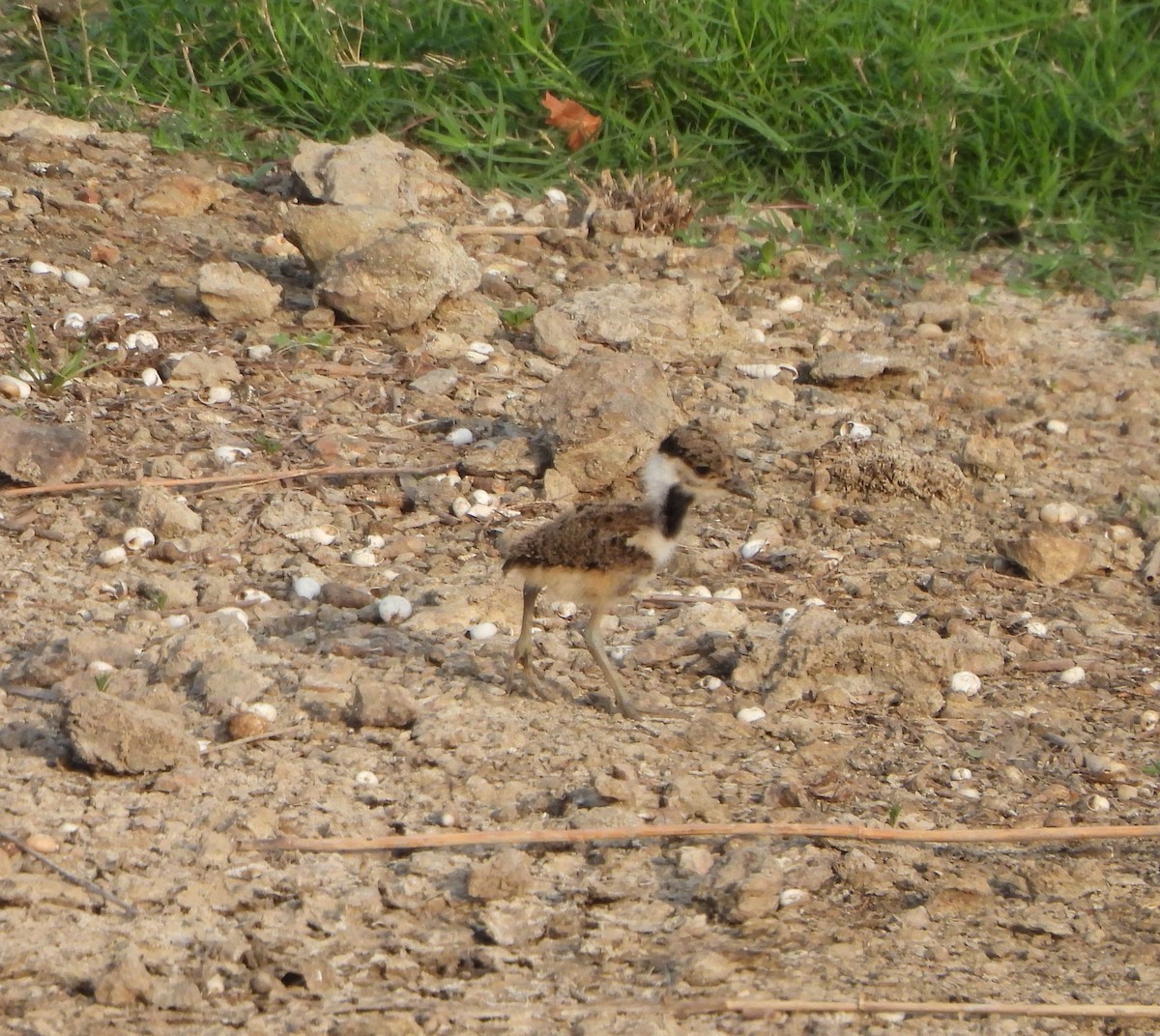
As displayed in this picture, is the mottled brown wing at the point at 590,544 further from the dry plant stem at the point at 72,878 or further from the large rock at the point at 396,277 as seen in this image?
the large rock at the point at 396,277

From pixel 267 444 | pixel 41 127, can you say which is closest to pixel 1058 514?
pixel 267 444

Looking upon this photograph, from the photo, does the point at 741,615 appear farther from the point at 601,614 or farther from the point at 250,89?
the point at 250,89

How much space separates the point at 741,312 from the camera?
24.9 feet

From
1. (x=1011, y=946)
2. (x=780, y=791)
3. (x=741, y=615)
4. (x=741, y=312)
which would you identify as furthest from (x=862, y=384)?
(x=1011, y=946)

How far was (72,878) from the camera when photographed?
149 inches

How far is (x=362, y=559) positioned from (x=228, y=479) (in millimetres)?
616

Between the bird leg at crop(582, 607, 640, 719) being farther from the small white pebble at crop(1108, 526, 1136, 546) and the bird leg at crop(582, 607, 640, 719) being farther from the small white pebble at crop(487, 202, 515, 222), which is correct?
the small white pebble at crop(487, 202, 515, 222)

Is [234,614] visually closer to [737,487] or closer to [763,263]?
[737,487]

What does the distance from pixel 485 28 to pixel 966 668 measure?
4759 mm

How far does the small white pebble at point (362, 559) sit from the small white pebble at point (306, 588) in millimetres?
209

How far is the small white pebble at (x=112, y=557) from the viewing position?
5406mm

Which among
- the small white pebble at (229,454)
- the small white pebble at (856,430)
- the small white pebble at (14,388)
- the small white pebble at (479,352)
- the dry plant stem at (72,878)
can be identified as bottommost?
the small white pebble at (856,430)

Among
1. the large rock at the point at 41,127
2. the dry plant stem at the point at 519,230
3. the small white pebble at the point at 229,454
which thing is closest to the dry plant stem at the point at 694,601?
the small white pebble at the point at 229,454

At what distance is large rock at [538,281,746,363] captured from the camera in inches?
281
